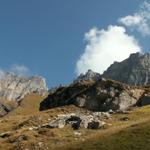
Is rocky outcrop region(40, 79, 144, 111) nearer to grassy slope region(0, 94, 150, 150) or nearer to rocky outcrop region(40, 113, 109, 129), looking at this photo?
grassy slope region(0, 94, 150, 150)

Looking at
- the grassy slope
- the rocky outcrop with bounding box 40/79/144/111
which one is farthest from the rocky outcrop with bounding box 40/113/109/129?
the rocky outcrop with bounding box 40/79/144/111

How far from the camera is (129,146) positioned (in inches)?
2889

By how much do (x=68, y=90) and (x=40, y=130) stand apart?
308 feet

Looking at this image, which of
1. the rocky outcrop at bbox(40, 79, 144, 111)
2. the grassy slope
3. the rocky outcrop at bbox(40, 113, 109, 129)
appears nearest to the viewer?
the grassy slope

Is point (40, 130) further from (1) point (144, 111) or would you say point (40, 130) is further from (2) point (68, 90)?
(2) point (68, 90)

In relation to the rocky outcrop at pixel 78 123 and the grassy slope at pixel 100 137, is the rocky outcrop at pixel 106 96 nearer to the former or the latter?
the grassy slope at pixel 100 137

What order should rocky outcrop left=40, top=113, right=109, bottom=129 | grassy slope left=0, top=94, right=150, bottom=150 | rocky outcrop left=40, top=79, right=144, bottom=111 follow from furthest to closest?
1. rocky outcrop left=40, top=79, right=144, bottom=111
2. rocky outcrop left=40, top=113, right=109, bottom=129
3. grassy slope left=0, top=94, right=150, bottom=150

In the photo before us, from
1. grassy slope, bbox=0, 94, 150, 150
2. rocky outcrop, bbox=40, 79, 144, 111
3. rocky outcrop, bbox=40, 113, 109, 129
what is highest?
rocky outcrop, bbox=40, 79, 144, 111

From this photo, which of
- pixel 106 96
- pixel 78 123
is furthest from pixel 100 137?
pixel 106 96

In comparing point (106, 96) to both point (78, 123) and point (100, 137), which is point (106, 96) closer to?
point (78, 123)

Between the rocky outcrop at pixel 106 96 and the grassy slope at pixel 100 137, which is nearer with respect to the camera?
the grassy slope at pixel 100 137

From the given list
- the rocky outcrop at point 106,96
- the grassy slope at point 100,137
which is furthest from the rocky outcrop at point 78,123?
the rocky outcrop at point 106,96

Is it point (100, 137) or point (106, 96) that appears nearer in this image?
point (100, 137)

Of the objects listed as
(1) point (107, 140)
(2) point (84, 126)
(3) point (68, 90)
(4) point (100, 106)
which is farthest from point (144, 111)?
(3) point (68, 90)
